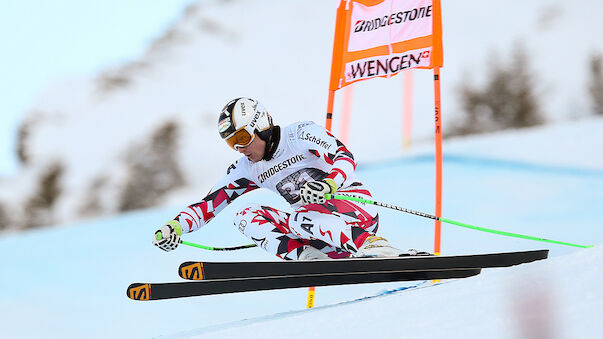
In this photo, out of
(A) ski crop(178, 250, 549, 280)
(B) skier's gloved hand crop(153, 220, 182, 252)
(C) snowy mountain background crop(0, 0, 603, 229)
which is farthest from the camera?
(C) snowy mountain background crop(0, 0, 603, 229)

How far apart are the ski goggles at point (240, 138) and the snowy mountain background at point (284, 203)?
0.78 meters

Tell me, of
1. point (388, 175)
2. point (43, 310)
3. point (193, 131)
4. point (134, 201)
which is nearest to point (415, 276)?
point (43, 310)

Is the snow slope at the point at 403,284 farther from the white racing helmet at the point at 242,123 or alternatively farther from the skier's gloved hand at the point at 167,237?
the white racing helmet at the point at 242,123

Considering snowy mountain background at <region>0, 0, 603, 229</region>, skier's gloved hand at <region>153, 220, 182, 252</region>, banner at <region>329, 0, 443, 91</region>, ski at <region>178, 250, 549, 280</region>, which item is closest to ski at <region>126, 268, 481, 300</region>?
ski at <region>178, 250, 549, 280</region>

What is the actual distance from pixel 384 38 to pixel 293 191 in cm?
108

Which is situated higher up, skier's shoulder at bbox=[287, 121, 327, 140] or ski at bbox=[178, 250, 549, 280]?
skier's shoulder at bbox=[287, 121, 327, 140]

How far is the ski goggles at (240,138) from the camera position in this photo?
327 cm

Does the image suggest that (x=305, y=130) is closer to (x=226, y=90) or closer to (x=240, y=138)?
(x=240, y=138)

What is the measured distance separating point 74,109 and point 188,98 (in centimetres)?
412

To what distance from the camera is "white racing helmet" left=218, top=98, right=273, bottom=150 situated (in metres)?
3.27

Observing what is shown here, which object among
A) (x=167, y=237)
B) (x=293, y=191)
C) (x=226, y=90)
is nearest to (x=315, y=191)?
(x=293, y=191)

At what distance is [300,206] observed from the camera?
344 cm

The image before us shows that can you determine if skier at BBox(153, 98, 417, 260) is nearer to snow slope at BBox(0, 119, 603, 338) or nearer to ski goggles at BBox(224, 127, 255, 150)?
ski goggles at BBox(224, 127, 255, 150)

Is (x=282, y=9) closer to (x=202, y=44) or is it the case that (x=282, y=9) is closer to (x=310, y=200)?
(x=202, y=44)
